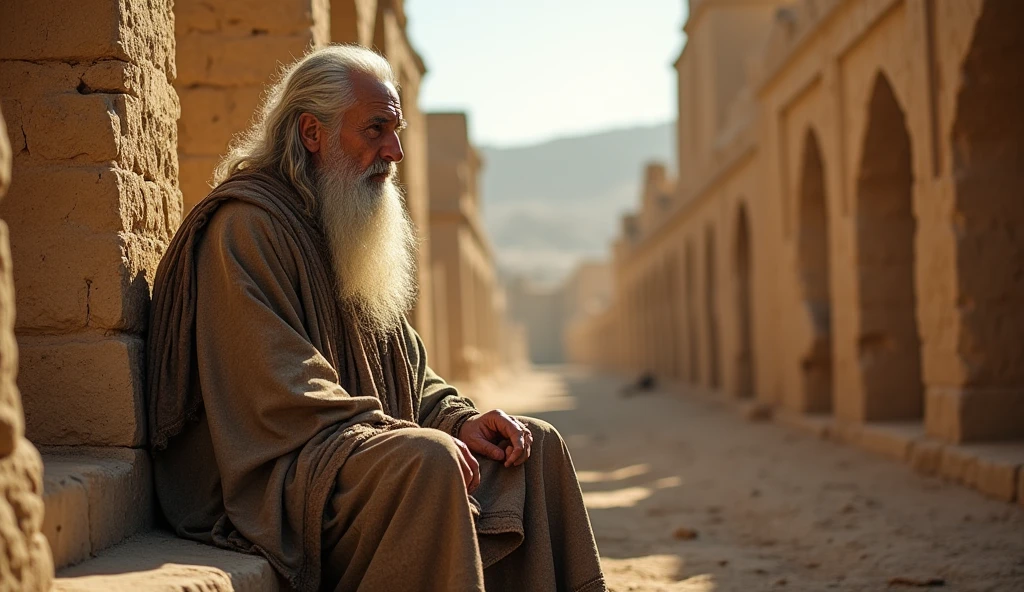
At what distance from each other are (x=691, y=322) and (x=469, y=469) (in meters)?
19.5

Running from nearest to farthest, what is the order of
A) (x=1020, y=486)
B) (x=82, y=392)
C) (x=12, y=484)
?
(x=12, y=484) → (x=82, y=392) → (x=1020, y=486)

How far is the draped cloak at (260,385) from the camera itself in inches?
121

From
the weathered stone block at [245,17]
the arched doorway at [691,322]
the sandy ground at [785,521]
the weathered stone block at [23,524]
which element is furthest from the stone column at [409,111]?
the arched doorway at [691,322]

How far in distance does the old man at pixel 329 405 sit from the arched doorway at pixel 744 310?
501 inches

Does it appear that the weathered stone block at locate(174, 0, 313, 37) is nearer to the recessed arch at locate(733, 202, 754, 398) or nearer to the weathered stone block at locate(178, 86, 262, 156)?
the weathered stone block at locate(178, 86, 262, 156)

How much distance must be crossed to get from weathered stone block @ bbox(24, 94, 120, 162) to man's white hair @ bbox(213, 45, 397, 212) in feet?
1.64

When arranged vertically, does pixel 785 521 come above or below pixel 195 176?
below

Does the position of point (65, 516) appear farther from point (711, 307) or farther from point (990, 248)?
point (711, 307)

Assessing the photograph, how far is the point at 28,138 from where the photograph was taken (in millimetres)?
3412

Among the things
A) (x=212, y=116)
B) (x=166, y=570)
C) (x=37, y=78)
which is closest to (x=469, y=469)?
(x=166, y=570)

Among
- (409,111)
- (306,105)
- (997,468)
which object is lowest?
(997,468)

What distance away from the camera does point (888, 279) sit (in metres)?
9.96

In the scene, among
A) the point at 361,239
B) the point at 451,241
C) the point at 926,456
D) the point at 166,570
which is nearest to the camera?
the point at 166,570

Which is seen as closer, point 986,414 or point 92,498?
point 92,498
